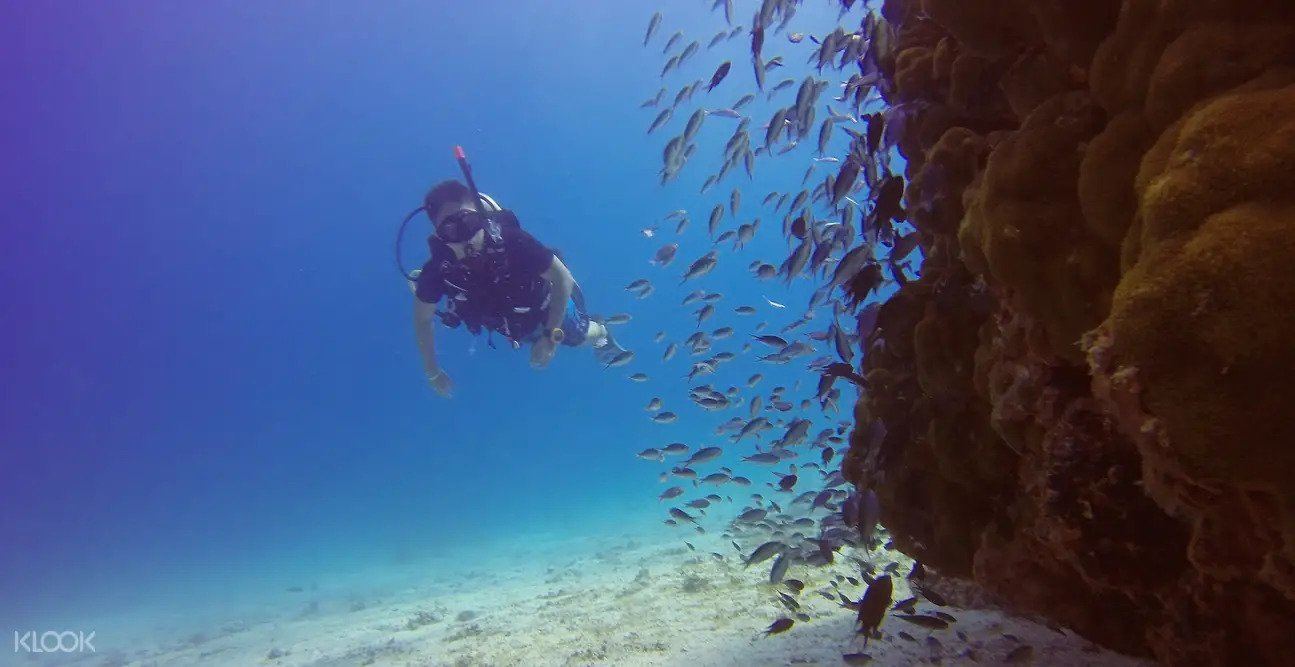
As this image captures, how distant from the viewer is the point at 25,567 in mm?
39562

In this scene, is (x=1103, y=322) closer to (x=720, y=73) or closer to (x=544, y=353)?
(x=720, y=73)

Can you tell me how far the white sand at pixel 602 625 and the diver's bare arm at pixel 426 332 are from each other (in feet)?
16.5

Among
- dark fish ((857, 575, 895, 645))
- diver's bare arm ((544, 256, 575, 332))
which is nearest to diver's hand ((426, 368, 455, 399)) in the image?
diver's bare arm ((544, 256, 575, 332))

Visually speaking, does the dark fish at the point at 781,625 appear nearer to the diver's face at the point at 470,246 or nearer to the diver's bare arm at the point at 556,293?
the diver's bare arm at the point at 556,293

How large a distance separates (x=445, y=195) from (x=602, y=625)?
8.81 metres

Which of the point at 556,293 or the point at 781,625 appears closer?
the point at 781,625

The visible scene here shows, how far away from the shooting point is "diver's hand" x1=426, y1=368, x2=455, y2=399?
35.0 ft

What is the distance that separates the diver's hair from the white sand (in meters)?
8.33

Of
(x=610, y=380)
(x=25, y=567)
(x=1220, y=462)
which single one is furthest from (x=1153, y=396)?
(x=610, y=380)

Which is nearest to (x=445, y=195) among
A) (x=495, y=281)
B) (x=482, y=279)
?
(x=482, y=279)

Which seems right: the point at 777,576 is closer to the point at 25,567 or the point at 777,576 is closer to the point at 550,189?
the point at 25,567

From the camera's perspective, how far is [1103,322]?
2.07 m

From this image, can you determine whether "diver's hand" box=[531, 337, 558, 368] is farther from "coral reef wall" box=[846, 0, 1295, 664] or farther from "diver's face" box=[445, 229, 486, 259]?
"coral reef wall" box=[846, 0, 1295, 664]

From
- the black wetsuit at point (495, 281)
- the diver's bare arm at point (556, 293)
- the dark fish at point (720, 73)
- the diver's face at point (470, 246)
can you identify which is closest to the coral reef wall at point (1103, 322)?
the dark fish at point (720, 73)
